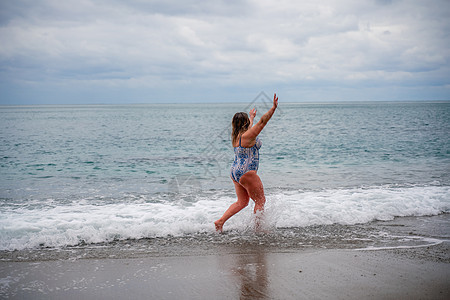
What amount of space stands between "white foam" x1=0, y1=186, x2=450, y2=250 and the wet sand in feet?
3.63

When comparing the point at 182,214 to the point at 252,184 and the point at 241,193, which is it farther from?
the point at 252,184

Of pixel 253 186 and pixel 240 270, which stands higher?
pixel 253 186

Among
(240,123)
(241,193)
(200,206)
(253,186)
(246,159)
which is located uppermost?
(240,123)

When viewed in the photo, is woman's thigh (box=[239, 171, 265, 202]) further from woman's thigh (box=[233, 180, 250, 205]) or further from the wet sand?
the wet sand

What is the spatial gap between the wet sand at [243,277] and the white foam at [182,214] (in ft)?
3.63

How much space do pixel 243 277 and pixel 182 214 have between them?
3204 mm

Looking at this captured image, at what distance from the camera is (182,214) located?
23.4 ft

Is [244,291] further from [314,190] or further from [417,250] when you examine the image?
[314,190]

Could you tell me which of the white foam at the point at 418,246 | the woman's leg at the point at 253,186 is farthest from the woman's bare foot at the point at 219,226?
the white foam at the point at 418,246

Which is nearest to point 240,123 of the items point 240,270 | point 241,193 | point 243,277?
point 241,193

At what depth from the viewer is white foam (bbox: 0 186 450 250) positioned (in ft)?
19.4

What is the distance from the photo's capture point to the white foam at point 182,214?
19.4 feet

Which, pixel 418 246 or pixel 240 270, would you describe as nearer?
pixel 240 270

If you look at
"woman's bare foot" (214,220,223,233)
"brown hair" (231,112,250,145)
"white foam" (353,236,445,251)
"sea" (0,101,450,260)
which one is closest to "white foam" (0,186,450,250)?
"sea" (0,101,450,260)
